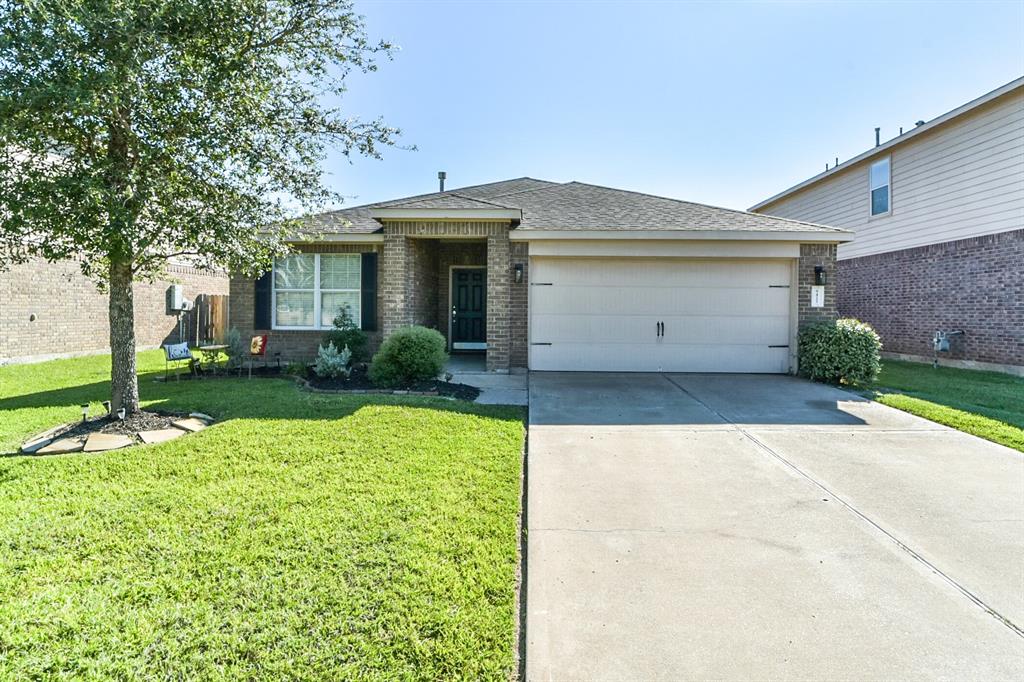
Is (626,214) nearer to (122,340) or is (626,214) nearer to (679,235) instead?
(679,235)

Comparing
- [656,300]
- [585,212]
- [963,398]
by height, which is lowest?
[963,398]

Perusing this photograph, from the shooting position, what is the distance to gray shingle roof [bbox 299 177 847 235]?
9133 mm

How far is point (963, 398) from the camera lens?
24.9 ft

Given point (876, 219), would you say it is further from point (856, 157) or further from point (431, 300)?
point (431, 300)

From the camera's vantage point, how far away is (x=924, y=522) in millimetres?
3535

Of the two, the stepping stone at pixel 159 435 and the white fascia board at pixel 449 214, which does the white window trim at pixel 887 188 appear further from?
the stepping stone at pixel 159 435

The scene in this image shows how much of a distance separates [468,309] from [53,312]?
31.5 ft

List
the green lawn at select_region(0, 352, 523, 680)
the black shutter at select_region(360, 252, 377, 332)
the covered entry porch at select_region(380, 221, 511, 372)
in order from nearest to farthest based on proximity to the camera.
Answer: the green lawn at select_region(0, 352, 523, 680) < the covered entry porch at select_region(380, 221, 511, 372) < the black shutter at select_region(360, 252, 377, 332)

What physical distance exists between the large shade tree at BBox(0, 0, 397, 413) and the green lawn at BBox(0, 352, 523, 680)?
2059 mm

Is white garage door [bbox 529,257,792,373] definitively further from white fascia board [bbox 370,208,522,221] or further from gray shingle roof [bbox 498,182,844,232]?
white fascia board [bbox 370,208,522,221]

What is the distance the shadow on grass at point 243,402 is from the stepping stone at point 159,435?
56 cm

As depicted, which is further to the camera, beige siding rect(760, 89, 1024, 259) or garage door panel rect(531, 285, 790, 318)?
beige siding rect(760, 89, 1024, 259)

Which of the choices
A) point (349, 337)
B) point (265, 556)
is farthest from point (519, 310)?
point (265, 556)

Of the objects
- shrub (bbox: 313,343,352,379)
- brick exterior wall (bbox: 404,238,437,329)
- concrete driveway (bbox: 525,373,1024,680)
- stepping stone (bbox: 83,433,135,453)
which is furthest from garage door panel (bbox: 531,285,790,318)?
stepping stone (bbox: 83,433,135,453)
